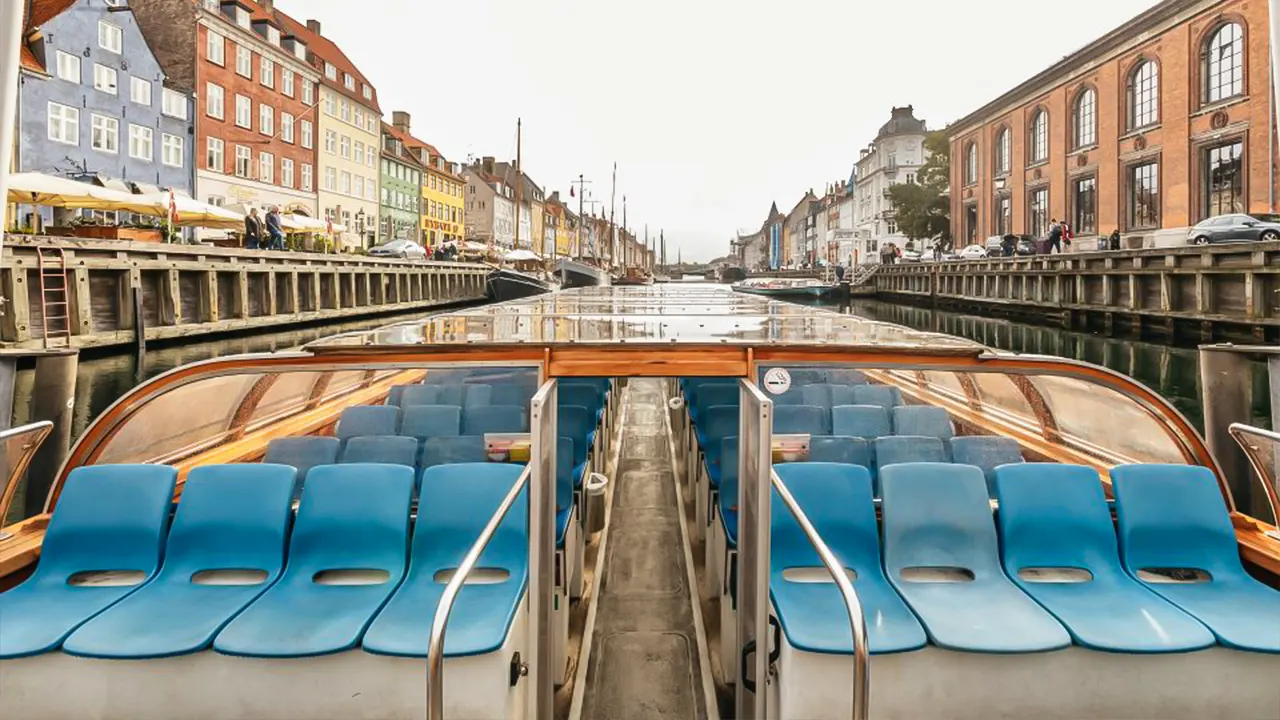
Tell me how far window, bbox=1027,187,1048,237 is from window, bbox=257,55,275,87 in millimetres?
42484

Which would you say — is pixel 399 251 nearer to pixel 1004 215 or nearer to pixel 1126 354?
pixel 1126 354

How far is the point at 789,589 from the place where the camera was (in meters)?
3.23

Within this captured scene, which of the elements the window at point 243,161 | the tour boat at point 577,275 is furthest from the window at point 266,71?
the tour boat at point 577,275

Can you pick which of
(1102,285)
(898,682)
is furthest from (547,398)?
(1102,285)

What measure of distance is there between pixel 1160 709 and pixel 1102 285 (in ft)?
80.5

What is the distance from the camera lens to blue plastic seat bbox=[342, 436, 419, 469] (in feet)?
14.8

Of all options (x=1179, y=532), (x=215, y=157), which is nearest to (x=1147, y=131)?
(x=1179, y=532)

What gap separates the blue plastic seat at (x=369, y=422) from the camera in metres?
5.32

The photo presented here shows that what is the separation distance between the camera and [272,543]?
3400 mm

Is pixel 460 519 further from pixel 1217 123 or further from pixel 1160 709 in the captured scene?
pixel 1217 123

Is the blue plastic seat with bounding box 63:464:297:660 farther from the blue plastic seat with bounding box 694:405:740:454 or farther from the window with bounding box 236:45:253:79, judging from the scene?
the window with bounding box 236:45:253:79

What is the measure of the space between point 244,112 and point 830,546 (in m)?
43.9

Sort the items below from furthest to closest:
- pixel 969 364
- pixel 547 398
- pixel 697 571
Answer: pixel 697 571 < pixel 969 364 < pixel 547 398

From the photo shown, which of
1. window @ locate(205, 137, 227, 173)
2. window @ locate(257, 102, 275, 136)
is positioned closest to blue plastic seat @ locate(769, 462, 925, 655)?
window @ locate(205, 137, 227, 173)
